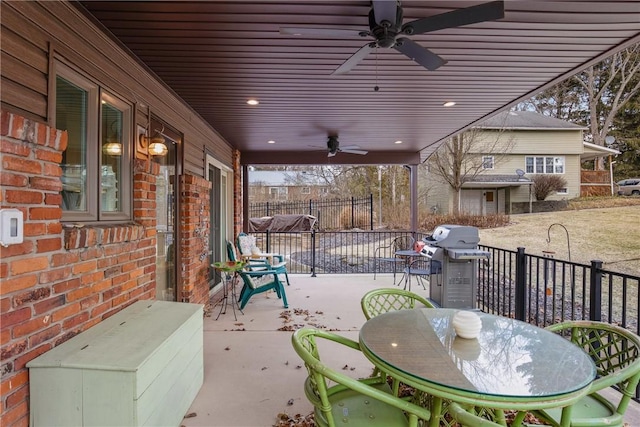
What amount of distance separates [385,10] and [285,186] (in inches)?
597

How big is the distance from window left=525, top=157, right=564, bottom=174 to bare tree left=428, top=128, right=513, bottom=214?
185 centimetres

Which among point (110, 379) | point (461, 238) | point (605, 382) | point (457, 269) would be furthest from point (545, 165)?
point (110, 379)

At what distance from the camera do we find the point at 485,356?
1.53m

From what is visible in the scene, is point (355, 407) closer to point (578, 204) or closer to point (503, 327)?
point (503, 327)

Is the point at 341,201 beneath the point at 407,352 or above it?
above

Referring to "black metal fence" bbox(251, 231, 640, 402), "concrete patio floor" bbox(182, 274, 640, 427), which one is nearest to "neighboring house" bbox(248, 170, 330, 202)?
"black metal fence" bbox(251, 231, 640, 402)

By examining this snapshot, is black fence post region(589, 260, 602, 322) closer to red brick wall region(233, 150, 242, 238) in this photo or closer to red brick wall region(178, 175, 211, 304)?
red brick wall region(178, 175, 211, 304)

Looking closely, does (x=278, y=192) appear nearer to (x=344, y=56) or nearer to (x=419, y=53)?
(x=344, y=56)

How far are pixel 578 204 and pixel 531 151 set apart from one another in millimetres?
2948

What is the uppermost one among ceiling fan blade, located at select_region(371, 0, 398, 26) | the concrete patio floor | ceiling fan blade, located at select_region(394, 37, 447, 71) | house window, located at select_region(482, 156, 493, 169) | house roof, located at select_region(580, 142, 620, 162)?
house roof, located at select_region(580, 142, 620, 162)

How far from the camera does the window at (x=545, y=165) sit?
15.3m

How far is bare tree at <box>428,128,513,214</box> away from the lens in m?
12.6

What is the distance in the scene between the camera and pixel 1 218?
4.59 feet

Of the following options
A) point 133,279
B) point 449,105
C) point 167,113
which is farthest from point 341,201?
point 133,279
